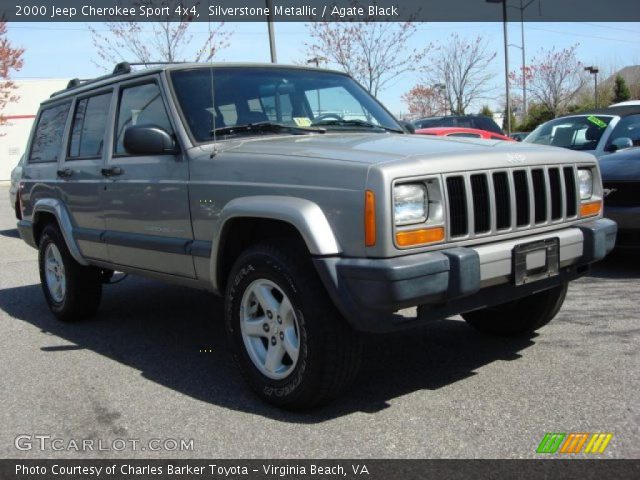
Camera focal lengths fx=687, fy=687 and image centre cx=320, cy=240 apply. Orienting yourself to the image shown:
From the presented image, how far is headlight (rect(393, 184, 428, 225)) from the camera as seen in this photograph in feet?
10.3

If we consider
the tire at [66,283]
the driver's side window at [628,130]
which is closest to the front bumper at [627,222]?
the driver's side window at [628,130]

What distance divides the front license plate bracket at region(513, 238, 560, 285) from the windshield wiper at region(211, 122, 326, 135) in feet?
4.99

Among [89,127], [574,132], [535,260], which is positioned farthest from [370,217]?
[574,132]

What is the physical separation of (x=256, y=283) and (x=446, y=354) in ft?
4.91

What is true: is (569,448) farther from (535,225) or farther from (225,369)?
(225,369)

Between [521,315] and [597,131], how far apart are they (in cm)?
470

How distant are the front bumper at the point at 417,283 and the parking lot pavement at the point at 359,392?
56 cm

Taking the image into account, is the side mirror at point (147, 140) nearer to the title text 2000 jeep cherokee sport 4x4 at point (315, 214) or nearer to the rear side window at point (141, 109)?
the title text 2000 jeep cherokee sport 4x4 at point (315, 214)

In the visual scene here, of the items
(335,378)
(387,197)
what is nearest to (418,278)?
(387,197)

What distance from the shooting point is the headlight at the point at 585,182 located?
4098 mm

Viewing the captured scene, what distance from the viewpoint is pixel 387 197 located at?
3.08 m

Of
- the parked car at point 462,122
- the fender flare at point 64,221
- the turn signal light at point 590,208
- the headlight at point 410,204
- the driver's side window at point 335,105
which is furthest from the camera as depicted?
the parked car at point 462,122

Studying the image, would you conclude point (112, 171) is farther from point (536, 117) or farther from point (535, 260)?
point (536, 117)

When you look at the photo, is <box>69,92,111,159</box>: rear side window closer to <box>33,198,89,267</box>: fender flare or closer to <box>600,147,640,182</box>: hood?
<box>33,198,89,267</box>: fender flare
